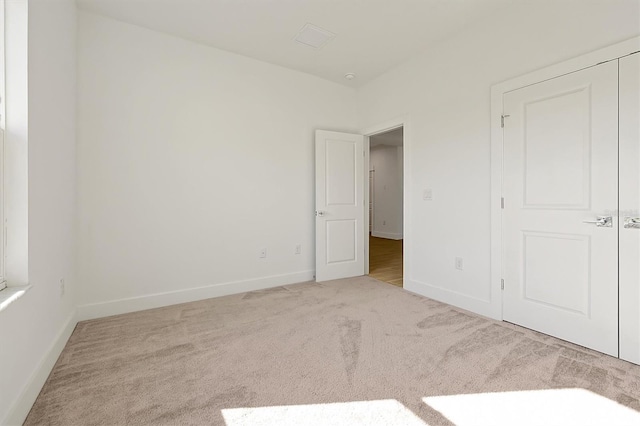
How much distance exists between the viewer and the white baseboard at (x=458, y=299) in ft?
8.82

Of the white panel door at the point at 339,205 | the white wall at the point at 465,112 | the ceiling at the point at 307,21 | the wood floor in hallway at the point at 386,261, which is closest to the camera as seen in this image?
the white wall at the point at 465,112

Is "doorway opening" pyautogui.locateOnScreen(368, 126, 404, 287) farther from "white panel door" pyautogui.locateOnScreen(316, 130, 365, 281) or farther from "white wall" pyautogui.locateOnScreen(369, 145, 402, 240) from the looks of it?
"white panel door" pyautogui.locateOnScreen(316, 130, 365, 281)

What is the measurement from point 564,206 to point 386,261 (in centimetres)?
321

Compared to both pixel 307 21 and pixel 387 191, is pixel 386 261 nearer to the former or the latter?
pixel 387 191

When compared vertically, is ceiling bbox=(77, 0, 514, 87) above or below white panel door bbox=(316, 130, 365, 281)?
above

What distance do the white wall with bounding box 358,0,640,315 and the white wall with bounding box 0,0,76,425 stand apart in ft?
10.8

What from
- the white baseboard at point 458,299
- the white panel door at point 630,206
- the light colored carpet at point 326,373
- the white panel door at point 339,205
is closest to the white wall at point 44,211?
the light colored carpet at point 326,373

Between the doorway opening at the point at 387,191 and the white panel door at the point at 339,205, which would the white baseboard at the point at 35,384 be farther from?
the doorway opening at the point at 387,191

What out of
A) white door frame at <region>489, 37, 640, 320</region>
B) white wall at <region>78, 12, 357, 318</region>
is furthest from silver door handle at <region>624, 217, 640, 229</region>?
white wall at <region>78, 12, 357, 318</region>

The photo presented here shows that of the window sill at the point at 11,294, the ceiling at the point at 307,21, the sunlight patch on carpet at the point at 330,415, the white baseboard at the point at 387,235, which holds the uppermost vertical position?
the ceiling at the point at 307,21

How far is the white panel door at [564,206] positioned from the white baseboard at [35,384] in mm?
3321

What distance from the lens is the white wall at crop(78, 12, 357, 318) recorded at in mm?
2748

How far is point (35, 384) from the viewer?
5.17ft

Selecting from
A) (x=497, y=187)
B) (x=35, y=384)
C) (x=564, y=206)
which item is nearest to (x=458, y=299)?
(x=497, y=187)
